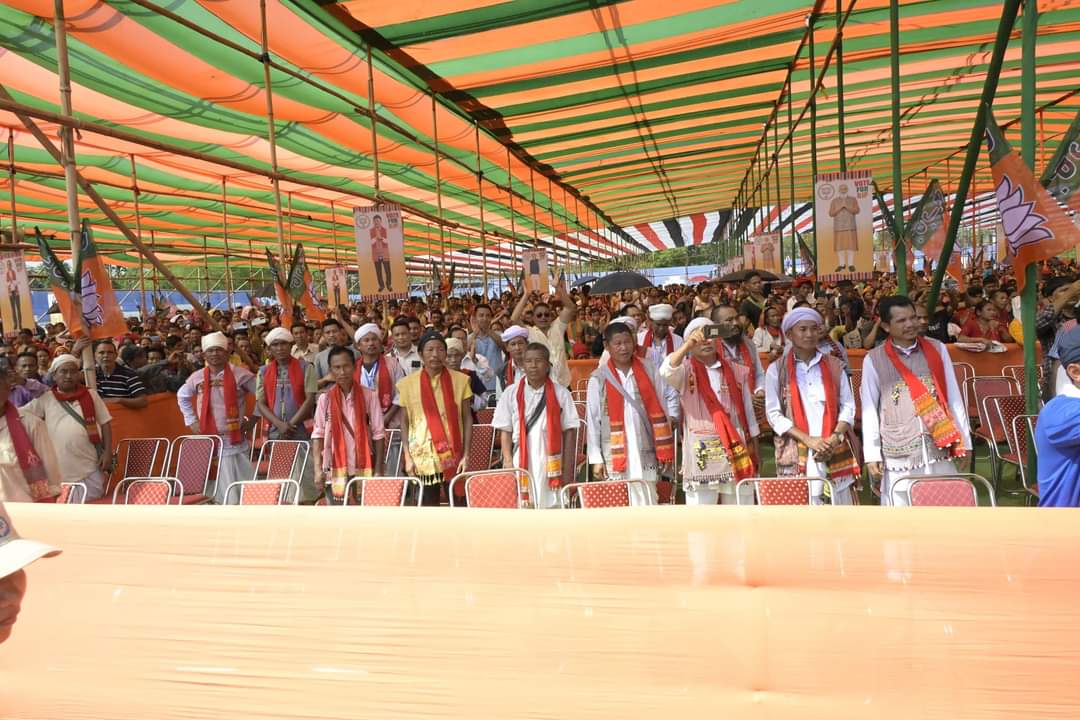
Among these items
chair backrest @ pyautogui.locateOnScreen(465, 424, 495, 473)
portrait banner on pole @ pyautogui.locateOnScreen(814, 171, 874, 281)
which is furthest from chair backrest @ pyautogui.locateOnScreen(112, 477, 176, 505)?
portrait banner on pole @ pyautogui.locateOnScreen(814, 171, 874, 281)

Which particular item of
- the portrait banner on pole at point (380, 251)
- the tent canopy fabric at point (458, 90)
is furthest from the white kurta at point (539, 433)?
the portrait banner on pole at point (380, 251)

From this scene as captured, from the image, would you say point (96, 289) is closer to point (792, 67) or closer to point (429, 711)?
point (429, 711)

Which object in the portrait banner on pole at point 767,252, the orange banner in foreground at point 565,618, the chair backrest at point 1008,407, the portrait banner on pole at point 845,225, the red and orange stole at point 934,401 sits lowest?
the orange banner in foreground at point 565,618

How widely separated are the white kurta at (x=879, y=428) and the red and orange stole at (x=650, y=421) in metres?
1.15

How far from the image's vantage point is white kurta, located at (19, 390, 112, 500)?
555cm

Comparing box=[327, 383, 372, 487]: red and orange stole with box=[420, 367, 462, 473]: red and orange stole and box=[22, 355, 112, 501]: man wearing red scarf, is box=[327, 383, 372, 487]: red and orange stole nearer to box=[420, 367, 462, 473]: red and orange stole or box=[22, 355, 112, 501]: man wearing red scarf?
box=[420, 367, 462, 473]: red and orange stole

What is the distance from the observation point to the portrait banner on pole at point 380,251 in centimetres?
972

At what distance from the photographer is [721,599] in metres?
2.66

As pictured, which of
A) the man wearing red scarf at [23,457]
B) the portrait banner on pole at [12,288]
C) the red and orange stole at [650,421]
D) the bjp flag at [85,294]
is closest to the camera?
the man wearing red scarf at [23,457]

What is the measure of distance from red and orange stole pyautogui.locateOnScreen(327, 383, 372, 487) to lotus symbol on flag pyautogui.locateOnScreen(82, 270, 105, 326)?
213cm

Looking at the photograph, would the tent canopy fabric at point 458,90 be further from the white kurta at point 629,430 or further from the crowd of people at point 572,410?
the white kurta at point 629,430

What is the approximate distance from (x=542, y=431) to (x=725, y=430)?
3.67 feet

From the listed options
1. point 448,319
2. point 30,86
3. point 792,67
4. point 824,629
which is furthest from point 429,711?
point 792,67

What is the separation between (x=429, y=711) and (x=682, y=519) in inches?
44.2
